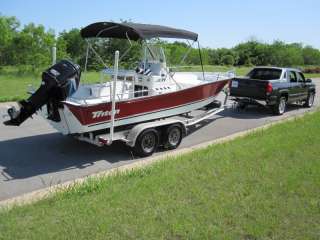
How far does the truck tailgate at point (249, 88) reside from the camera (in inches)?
536

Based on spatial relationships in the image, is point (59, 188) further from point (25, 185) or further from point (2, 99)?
point (2, 99)

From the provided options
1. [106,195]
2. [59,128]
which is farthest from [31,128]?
[106,195]

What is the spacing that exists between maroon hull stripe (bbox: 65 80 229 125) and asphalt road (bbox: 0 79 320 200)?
2.93ft

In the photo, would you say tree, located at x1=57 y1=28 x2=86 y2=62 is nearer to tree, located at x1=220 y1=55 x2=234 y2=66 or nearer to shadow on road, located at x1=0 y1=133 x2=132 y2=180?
tree, located at x1=220 y1=55 x2=234 y2=66

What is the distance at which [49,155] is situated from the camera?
8344 mm

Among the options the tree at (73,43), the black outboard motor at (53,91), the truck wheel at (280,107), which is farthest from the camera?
the tree at (73,43)

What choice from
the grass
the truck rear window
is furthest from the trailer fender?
the truck rear window

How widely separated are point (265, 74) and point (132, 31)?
25.0 ft

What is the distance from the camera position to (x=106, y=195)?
5.52m

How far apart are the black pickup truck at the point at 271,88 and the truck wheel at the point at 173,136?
5.47 m

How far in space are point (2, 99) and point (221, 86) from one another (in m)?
8.25

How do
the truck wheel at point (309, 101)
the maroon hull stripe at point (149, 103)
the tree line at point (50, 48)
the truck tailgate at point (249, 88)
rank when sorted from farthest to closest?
the truck wheel at point (309, 101) < the truck tailgate at point (249, 88) < the tree line at point (50, 48) < the maroon hull stripe at point (149, 103)

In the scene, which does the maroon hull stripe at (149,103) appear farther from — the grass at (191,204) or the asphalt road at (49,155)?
the grass at (191,204)

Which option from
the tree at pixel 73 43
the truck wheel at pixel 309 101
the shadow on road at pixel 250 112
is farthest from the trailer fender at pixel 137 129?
the tree at pixel 73 43
